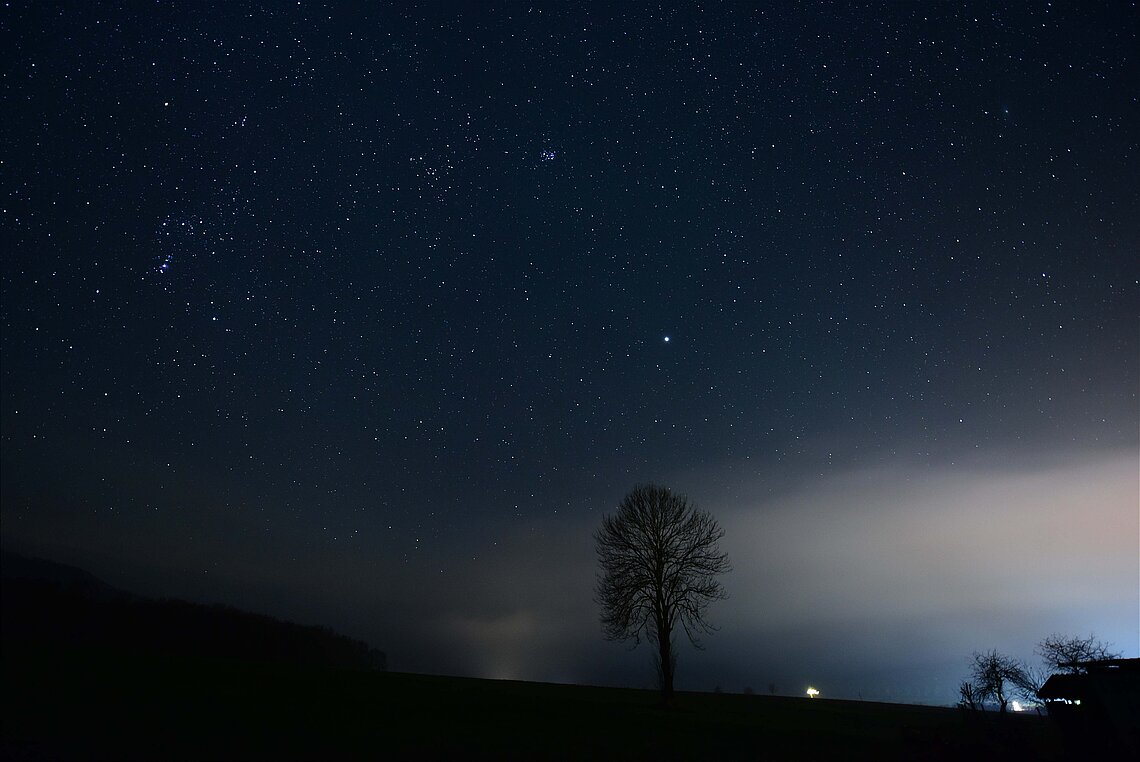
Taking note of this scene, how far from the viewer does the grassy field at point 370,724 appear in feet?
65.2

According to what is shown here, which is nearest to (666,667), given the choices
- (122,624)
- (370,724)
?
(370,724)

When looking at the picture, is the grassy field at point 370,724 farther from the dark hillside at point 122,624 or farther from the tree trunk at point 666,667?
the dark hillside at point 122,624

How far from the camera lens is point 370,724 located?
23.2m

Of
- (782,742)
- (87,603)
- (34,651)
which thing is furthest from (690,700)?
(87,603)

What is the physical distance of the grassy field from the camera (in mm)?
19859

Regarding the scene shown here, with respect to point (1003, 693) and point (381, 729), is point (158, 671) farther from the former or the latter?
point (1003, 693)

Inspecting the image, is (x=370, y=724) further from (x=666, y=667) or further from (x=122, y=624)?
(x=122, y=624)

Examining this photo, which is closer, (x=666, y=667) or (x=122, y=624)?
(x=666, y=667)

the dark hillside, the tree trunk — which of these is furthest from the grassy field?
the dark hillside

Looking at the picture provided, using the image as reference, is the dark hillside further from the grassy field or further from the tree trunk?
the tree trunk

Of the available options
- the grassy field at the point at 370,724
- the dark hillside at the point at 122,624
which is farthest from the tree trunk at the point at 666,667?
the dark hillside at the point at 122,624

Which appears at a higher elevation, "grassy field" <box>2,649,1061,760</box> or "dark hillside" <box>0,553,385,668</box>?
"dark hillside" <box>0,553,385,668</box>

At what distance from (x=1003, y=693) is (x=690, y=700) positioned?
22.8 meters

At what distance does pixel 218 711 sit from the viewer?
23.6m
